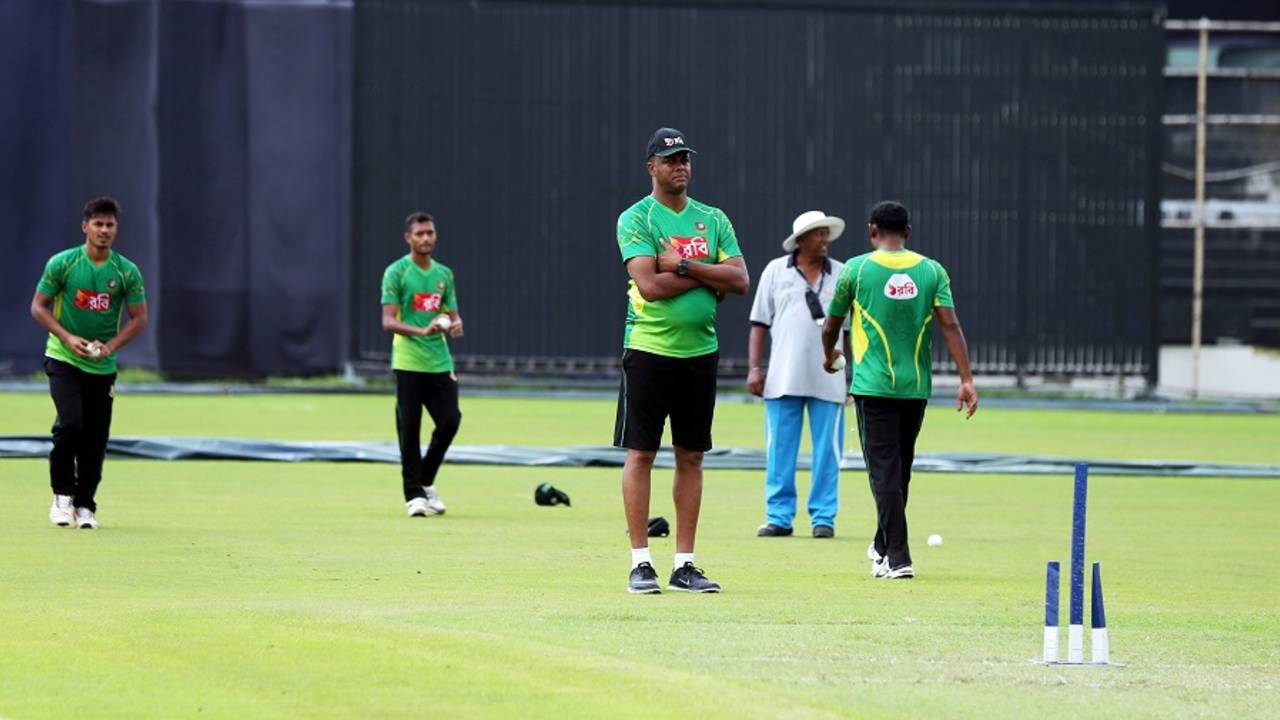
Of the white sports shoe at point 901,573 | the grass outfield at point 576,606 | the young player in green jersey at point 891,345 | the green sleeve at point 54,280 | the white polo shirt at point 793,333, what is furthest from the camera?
the white polo shirt at point 793,333

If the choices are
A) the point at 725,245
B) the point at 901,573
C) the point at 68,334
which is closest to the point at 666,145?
the point at 725,245

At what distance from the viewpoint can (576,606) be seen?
31.4 feet

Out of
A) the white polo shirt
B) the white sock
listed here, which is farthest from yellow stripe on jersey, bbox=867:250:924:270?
the white polo shirt

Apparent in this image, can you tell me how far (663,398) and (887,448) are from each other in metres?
1.66

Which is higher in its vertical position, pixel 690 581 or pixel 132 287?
pixel 132 287

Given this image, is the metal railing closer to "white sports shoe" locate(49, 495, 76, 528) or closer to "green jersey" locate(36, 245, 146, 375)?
"green jersey" locate(36, 245, 146, 375)

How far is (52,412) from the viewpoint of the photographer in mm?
24328

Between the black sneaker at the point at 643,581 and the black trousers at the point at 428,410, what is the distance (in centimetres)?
475

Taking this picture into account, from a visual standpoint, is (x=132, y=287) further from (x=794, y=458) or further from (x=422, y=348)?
(x=794, y=458)

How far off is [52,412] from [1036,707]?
18.7 m

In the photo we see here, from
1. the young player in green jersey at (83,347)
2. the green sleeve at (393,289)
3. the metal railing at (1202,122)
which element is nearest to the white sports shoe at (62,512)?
the young player in green jersey at (83,347)

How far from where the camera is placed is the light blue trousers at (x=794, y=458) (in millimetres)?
13906

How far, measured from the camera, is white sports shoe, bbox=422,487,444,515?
14.6 meters

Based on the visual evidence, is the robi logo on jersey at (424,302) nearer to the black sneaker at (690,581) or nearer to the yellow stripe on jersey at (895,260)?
the yellow stripe on jersey at (895,260)
